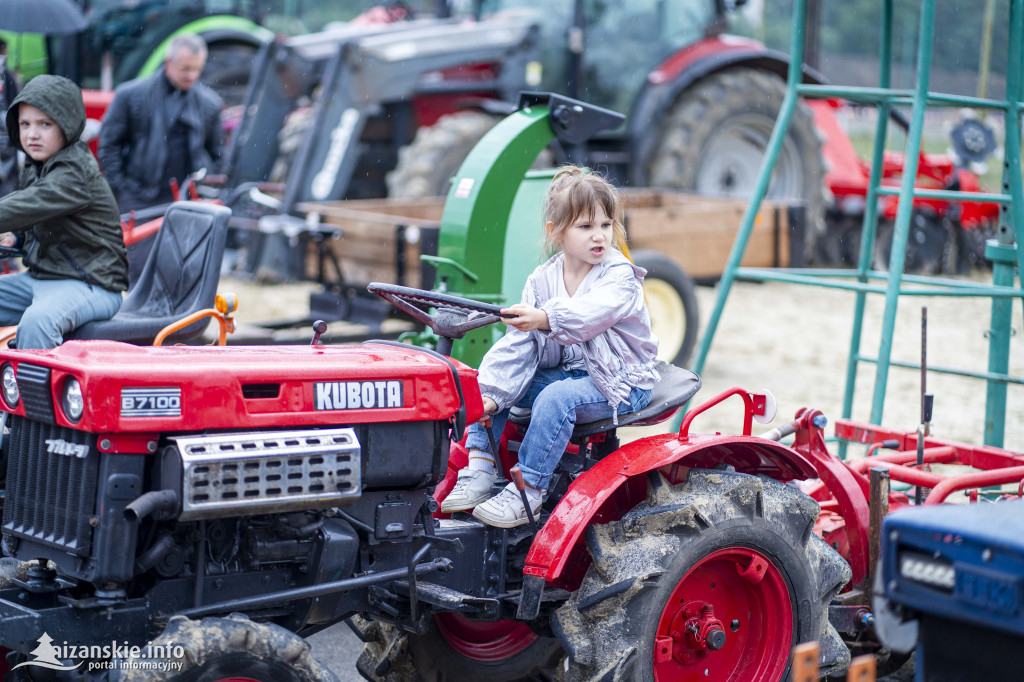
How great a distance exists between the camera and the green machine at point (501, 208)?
211 inches

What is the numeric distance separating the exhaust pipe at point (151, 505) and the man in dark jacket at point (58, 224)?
1714mm

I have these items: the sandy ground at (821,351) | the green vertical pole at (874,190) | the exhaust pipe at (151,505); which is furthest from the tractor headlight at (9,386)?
the sandy ground at (821,351)

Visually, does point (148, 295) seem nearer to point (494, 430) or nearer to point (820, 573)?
point (494, 430)

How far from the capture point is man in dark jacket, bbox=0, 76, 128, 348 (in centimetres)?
417

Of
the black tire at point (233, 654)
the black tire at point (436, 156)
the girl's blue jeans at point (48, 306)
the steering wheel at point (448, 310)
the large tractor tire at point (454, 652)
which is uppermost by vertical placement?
the black tire at point (436, 156)

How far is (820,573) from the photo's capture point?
11.3 feet

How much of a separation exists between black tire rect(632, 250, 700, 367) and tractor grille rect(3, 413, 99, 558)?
5.58 meters

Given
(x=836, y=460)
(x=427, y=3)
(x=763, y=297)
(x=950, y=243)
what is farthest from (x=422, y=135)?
(x=836, y=460)

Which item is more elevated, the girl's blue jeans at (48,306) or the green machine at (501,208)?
the green machine at (501,208)

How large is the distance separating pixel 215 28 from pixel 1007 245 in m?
10.4

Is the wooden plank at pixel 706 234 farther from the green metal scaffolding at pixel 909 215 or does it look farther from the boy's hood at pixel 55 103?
the boy's hood at pixel 55 103

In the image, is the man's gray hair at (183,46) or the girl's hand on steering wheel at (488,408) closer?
the girl's hand on steering wheel at (488,408)

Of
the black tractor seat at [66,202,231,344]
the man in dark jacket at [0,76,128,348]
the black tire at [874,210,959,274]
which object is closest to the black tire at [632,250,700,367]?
the black tractor seat at [66,202,231,344]

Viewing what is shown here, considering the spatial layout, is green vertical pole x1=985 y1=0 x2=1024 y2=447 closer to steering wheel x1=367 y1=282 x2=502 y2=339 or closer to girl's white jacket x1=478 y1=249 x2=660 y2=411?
girl's white jacket x1=478 y1=249 x2=660 y2=411
